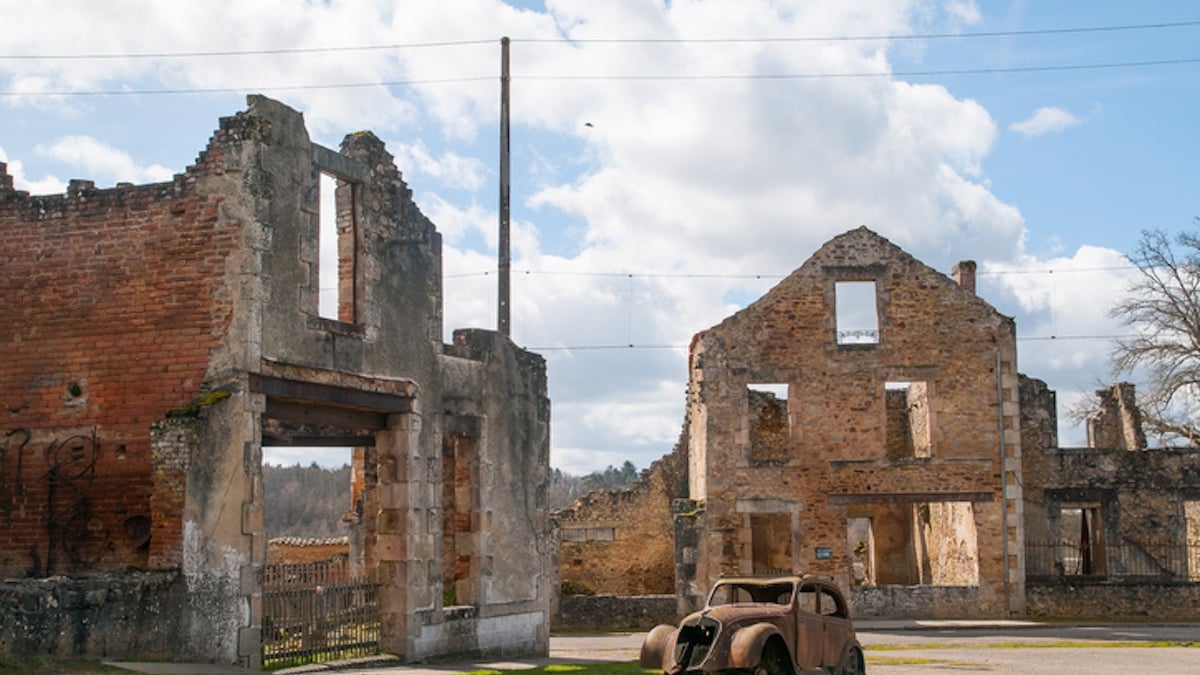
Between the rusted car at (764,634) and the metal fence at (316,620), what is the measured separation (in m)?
4.09

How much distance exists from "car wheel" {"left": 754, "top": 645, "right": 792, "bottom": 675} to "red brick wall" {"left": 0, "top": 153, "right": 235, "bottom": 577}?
21.9ft

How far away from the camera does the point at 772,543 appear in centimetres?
3184

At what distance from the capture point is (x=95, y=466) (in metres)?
15.9

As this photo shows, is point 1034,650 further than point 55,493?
Yes

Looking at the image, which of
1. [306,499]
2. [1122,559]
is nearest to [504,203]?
[1122,559]

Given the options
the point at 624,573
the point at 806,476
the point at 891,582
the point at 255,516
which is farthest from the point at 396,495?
the point at 891,582

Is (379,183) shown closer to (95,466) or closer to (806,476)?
(95,466)

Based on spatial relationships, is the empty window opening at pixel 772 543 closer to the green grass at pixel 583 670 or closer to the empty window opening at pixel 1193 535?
the empty window opening at pixel 1193 535

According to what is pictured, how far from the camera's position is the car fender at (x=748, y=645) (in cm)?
1353

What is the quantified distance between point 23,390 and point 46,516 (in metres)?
1.53

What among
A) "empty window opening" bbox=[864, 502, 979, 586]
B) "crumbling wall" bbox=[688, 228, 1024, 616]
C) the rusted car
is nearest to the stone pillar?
the rusted car

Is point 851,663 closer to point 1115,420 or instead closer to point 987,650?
point 987,650

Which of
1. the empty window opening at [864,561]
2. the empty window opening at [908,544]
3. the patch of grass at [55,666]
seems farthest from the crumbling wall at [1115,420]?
the patch of grass at [55,666]

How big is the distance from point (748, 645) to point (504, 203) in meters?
16.0
